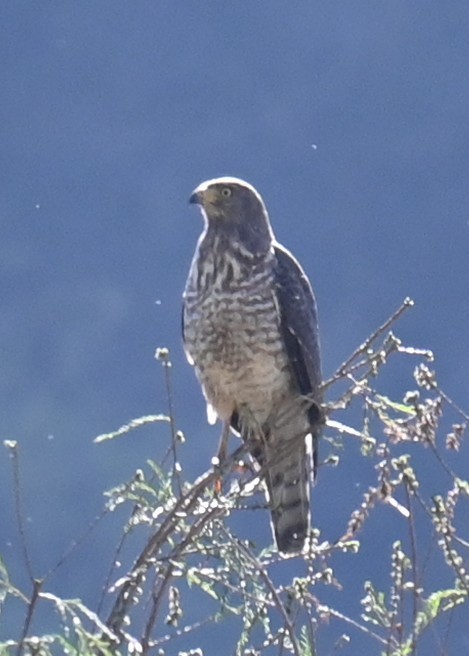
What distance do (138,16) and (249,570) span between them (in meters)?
11.4

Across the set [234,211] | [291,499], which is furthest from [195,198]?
[291,499]

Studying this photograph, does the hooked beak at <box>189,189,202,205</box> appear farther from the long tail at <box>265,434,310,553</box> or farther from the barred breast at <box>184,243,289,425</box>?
the long tail at <box>265,434,310,553</box>

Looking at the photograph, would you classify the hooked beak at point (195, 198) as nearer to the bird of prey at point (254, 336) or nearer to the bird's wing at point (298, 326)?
the bird of prey at point (254, 336)

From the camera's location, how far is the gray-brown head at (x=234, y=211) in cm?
476

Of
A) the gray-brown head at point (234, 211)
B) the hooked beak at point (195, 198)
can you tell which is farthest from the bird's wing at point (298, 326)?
the hooked beak at point (195, 198)

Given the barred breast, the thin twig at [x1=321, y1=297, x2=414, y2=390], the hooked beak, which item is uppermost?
the hooked beak

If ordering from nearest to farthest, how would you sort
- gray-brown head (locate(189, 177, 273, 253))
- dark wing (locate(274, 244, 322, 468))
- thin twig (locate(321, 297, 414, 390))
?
thin twig (locate(321, 297, 414, 390)), dark wing (locate(274, 244, 322, 468)), gray-brown head (locate(189, 177, 273, 253))

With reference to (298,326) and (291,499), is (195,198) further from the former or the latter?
(291,499)

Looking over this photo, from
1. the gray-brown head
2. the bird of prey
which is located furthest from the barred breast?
the gray-brown head

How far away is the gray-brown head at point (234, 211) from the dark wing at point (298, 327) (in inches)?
4.1

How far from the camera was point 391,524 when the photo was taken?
911 cm

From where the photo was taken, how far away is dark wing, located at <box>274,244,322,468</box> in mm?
4633

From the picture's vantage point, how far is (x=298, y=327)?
4656 mm

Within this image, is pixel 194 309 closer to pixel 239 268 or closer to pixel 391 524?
pixel 239 268
